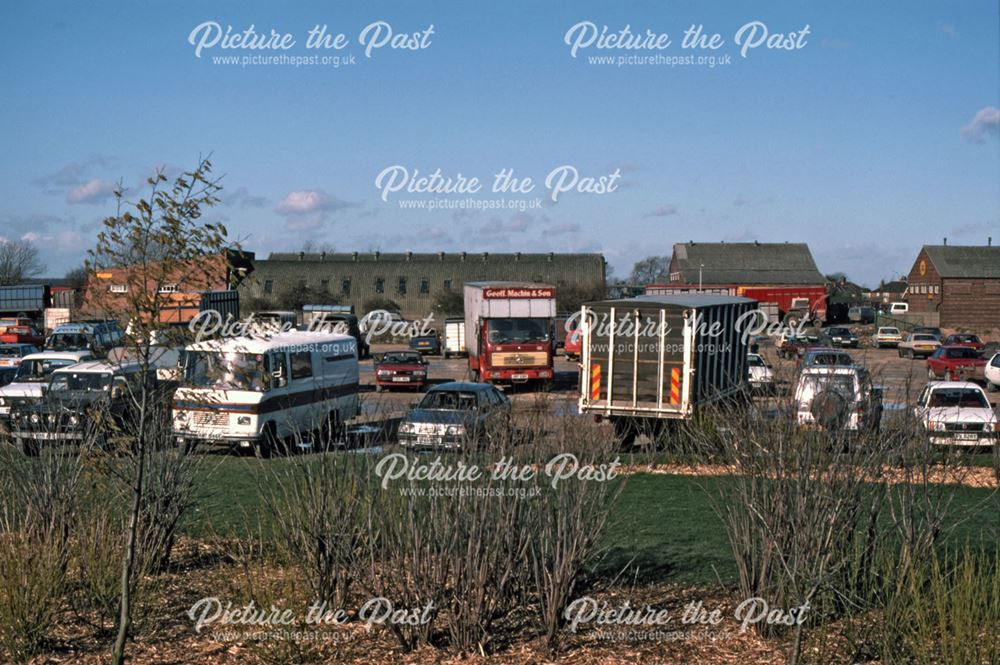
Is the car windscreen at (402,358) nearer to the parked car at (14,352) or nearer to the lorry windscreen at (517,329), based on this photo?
the lorry windscreen at (517,329)

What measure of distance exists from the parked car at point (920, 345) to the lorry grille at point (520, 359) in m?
22.9

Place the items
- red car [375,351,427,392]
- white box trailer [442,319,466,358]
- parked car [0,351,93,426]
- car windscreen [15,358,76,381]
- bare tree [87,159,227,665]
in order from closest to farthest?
1. bare tree [87,159,227,665]
2. parked car [0,351,93,426]
3. car windscreen [15,358,76,381]
4. red car [375,351,427,392]
5. white box trailer [442,319,466,358]

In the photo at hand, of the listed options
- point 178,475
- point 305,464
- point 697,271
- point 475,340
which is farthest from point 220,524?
point 697,271

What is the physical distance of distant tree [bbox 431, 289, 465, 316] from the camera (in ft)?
252

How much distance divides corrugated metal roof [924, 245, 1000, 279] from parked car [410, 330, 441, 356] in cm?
4034

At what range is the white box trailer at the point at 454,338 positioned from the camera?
4894 centimetres

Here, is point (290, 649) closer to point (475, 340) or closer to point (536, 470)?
point (536, 470)

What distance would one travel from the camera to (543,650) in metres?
7.43

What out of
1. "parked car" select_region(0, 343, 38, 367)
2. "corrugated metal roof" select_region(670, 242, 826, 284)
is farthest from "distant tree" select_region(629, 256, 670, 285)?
"parked car" select_region(0, 343, 38, 367)

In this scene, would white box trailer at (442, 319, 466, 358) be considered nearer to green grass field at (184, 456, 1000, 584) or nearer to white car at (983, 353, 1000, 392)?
white car at (983, 353, 1000, 392)

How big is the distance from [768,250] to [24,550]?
8206 centimetres

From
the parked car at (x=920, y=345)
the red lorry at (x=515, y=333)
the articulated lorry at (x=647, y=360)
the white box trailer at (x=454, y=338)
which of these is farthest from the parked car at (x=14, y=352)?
the parked car at (x=920, y=345)

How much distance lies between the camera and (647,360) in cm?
1877

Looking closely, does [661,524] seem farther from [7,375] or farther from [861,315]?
[861,315]
